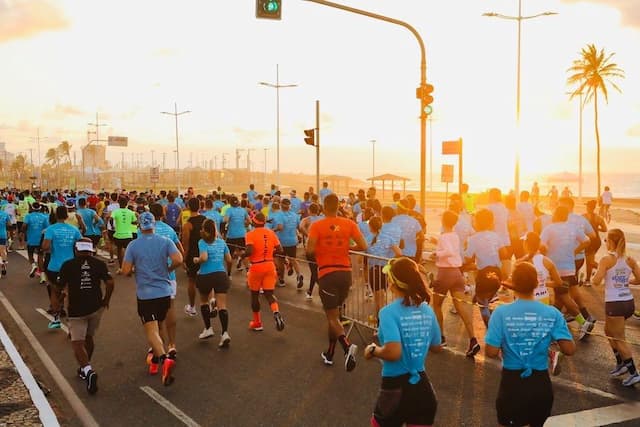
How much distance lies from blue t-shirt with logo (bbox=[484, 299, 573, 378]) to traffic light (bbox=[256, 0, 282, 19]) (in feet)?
27.6

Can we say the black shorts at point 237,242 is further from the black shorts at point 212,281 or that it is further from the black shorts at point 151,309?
the black shorts at point 151,309

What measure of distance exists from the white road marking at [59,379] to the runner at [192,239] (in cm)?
261

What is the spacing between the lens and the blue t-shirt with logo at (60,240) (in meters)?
9.21

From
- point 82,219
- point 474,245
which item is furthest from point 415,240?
point 82,219

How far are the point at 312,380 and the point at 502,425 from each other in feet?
10.9

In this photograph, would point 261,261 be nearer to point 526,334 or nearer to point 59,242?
point 59,242

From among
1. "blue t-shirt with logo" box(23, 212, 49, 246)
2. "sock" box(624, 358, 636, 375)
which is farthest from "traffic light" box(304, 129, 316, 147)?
"sock" box(624, 358, 636, 375)

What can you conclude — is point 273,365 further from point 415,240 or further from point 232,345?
point 415,240

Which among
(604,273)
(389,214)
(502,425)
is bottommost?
(502,425)

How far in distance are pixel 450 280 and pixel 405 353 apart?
4.56 meters

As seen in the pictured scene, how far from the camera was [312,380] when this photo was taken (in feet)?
23.1

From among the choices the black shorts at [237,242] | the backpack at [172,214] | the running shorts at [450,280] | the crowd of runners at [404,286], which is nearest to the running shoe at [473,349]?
the crowd of runners at [404,286]

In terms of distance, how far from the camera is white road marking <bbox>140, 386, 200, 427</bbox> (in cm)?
580

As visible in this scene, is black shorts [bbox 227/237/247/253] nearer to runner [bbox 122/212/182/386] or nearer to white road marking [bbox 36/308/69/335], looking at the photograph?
white road marking [bbox 36/308/69/335]
